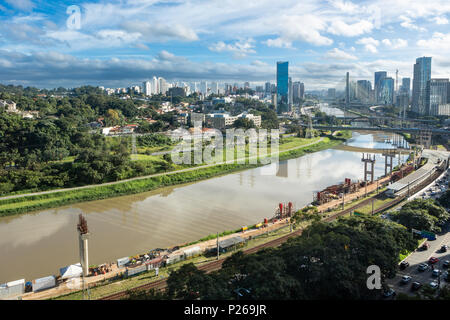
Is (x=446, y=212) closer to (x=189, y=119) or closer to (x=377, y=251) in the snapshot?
(x=377, y=251)

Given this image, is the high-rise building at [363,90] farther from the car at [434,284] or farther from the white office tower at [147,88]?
the car at [434,284]

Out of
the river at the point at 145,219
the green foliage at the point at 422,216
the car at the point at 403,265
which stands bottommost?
the river at the point at 145,219

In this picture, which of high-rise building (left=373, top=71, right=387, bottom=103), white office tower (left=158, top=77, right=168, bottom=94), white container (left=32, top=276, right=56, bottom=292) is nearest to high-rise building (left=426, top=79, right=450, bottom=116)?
high-rise building (left=373, top=71, right=387, bottom=103)

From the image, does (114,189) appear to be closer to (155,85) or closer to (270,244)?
(270,244)

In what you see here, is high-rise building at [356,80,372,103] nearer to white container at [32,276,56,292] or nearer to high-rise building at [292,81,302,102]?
high-rise building at [292,81,302,102]

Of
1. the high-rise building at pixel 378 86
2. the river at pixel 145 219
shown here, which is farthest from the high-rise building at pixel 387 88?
the river at pixel 145 219
